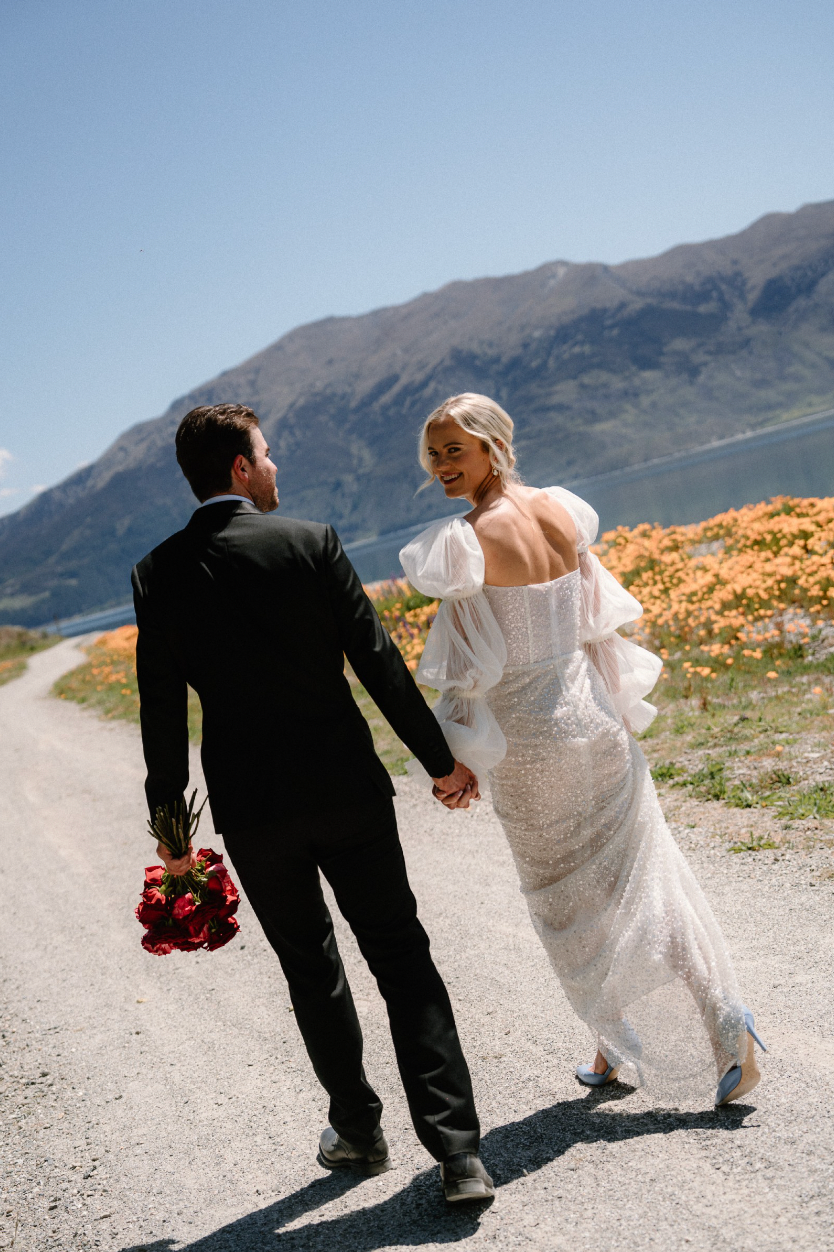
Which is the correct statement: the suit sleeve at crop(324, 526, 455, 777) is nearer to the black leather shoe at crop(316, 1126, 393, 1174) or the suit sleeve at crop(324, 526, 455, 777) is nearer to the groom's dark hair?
the groom's dark hair

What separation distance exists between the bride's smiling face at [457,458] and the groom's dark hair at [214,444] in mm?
641

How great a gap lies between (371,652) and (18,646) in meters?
61.5

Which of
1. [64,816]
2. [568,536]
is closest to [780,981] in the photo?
[568,536]

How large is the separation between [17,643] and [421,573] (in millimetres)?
63441

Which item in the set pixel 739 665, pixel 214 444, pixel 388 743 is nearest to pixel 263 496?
pixel 214 444

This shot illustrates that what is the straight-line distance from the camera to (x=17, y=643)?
200 ft

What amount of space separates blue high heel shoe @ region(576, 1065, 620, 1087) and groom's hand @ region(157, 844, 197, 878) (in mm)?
1565

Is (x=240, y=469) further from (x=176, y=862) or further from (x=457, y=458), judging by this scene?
(x=176, y=862)

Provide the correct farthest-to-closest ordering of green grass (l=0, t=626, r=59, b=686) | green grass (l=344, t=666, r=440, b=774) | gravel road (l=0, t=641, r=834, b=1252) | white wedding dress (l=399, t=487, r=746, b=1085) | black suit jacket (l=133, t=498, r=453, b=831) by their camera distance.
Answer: green grass (l=0, t=626, r=59, b=686) → green grass (l=344, t=666, r=440, b=774) → white wedding dress (l=399, t=487, r=746, b=1085) → black suit jacket (l=133, t=498, r=453, b=831) → gravel road (l=0, t=641, r=834, b=1252)

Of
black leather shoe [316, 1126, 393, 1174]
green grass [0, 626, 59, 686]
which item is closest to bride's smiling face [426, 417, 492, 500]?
black leather shoe [316, 1126, 393, 1174]

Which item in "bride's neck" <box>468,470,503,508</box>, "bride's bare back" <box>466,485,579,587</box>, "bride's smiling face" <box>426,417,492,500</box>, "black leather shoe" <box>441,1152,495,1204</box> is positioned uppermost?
"bride's smiling face" <box>426,417,492,500</box>

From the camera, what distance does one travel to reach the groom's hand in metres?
3.07

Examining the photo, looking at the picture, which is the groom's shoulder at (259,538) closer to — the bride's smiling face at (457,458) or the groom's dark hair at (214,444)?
the groom's dark hair at (214,444)

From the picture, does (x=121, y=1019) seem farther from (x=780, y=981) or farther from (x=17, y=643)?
(x=17, y=643)
